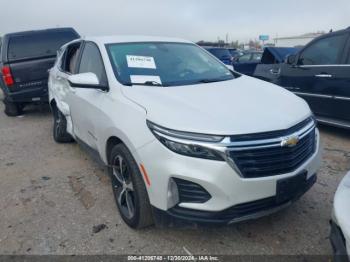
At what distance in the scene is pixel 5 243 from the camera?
8.91ft

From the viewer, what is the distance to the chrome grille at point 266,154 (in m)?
→ 2.12

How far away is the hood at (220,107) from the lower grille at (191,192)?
14.6 inches

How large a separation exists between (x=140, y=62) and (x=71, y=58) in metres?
1.77

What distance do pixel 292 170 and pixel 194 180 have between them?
2.55ft

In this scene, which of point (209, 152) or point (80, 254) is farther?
point (80, 254)

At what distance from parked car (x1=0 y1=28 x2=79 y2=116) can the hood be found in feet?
16.5

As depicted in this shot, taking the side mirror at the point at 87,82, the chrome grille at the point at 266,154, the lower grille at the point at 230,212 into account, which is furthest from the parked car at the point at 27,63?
the chrome grille at the point at 266,154

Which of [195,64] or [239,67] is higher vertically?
[195,64]

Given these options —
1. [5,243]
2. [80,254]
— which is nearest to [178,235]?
[80,254]

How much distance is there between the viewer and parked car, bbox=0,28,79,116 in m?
6.86

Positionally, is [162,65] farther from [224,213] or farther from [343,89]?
[343,89]

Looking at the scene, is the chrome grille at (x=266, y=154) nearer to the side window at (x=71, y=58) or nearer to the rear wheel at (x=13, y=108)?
the side window at (x=71, y=58)

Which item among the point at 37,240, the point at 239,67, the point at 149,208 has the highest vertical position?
the point at 149,208

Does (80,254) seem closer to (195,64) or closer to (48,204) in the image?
(48,204)
